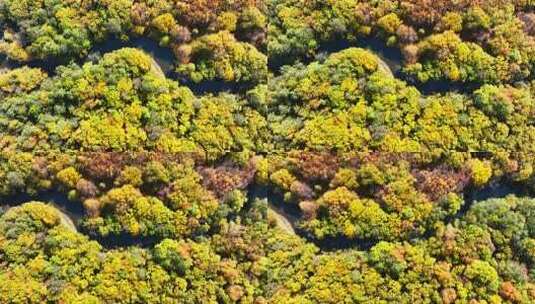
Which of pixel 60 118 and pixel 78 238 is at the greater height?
pixel 60 118

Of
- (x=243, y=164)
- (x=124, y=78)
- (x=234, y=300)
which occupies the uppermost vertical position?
(x=124, y=78)

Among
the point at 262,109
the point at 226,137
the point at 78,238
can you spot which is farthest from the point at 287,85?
the point at 78,238

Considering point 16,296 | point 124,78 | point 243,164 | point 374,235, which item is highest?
point 124,78

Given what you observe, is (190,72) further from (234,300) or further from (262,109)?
(234,300)

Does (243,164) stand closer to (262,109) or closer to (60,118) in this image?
(262,109)

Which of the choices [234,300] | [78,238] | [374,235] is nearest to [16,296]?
[78,238]

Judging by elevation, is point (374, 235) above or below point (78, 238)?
above

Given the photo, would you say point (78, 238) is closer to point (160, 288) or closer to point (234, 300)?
point (160, 288)

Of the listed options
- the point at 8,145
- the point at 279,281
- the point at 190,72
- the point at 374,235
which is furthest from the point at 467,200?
the point at 8,145
